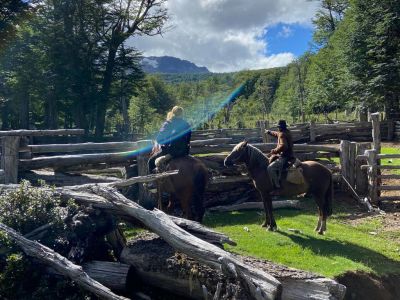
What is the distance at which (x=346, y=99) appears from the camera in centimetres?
3631

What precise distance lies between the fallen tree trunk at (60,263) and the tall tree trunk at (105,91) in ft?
91.2

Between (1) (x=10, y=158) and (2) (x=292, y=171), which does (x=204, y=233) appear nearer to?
(2) (x=292, y=171)

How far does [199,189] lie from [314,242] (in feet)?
8.74

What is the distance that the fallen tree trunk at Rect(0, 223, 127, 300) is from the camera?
16.9ft

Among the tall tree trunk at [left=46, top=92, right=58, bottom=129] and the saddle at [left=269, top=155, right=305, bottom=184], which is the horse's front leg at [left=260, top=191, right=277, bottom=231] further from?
the tall tree trunk at [left=46, top=92, right=58, bottom=129]

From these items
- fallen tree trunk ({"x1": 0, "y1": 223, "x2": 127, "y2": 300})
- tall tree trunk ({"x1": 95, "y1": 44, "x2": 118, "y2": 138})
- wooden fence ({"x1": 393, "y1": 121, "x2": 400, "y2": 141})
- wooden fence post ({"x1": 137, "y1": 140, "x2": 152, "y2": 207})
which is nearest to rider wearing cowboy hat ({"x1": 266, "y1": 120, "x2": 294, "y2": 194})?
wooden fence post ({"x1": 137, "y1": 140, "x2": 152, "y2": 207})

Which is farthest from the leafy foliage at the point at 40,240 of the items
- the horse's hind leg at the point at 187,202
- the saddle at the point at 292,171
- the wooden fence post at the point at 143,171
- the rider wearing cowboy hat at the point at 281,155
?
the saddle at the point at 292,171

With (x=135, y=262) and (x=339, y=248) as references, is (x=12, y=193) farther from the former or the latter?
(x=339, y=248)

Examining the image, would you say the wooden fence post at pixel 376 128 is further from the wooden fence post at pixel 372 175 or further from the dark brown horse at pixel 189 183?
the dark brown horse at pixel 189 183

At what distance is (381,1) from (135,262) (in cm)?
3068

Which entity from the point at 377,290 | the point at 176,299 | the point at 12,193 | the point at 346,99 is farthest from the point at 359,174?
the point at 346,99

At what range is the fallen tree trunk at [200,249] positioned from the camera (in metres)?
4.79

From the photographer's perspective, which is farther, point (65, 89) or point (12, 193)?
point (65, 89)

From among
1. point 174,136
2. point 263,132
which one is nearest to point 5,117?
point 263,132
